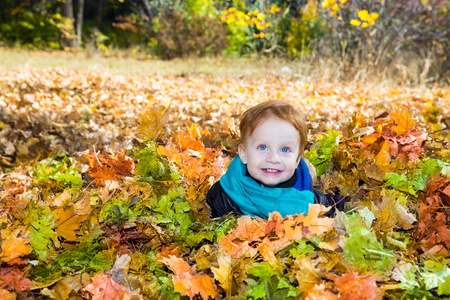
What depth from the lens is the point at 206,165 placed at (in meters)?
2.69

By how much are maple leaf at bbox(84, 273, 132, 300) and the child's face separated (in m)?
0.89

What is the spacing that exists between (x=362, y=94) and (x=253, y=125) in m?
4.84

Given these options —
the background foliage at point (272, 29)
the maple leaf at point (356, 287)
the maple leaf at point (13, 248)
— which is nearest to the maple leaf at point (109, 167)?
the maple leaf at point (13, 248)

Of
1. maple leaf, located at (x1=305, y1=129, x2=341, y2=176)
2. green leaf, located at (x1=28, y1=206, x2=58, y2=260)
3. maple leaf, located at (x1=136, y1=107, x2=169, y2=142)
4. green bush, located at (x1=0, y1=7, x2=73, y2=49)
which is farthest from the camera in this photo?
green bush, located at (x1=0, y1=7, x2=73, y2=49)

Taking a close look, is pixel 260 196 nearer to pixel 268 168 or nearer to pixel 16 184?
pixel 268 168

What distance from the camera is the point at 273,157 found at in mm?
2016

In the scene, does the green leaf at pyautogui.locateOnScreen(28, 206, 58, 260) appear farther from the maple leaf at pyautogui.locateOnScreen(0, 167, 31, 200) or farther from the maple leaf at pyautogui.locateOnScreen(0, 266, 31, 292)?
the maple leaf at pyautogui.locateOnScreen(0, 167, 31, 200)

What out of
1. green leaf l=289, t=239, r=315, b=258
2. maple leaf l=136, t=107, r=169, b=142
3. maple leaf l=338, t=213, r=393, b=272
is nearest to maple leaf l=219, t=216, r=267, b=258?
green leaf l=289, t=239, r=315, b=258

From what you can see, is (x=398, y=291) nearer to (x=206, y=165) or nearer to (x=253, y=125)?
(x=253, y=125)

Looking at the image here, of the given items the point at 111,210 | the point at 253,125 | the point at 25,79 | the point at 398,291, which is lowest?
the point at 25,79

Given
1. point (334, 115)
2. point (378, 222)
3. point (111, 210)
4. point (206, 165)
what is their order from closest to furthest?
point (378, 222)
point (111, 210)
point (206, 165)
point (334, 115)

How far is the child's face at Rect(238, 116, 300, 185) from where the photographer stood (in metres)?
2.04

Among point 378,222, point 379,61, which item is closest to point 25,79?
point 378,222

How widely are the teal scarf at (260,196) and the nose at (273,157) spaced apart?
15 centimetres
